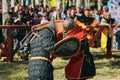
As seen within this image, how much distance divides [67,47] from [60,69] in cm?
645

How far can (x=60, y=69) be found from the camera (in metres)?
Result: 12.3

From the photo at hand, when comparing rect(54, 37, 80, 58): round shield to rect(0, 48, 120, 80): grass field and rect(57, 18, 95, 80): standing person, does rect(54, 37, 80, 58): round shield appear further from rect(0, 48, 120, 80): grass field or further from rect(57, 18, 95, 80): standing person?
rect(0, 48, 120, 80): grass field

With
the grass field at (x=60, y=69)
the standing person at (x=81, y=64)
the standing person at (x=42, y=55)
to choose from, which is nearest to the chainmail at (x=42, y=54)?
the standing person at (x=42, y=55)

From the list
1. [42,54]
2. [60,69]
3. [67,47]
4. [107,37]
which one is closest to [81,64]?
[67,47]

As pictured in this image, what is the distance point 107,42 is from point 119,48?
2.47 meters

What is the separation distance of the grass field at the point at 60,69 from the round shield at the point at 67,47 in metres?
4.90

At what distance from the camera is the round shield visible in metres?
5.87

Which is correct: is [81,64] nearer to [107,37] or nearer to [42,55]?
[42,55]

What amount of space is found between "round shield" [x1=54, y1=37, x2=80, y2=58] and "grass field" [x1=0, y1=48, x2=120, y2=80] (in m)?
4.90

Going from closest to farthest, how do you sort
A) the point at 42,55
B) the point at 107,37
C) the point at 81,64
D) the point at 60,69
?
1. the point at 42,55
2. the point at 81,64
3. the point at 60,69
4. the point at 107,37

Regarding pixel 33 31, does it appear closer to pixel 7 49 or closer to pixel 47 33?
pixel 47 33

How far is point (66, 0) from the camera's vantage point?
47.4 m

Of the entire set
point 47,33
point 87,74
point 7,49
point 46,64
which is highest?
point 47,33

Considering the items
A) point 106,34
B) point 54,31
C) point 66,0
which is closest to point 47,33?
point 54,31
